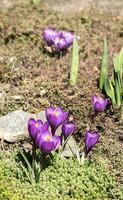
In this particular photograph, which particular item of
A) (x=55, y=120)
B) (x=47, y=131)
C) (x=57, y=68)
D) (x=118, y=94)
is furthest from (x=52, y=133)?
(x=57, y=68)

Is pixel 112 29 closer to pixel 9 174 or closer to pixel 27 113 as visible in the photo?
pixel 27 113

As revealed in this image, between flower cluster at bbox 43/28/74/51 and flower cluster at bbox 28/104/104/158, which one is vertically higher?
flower cluster at bbox 43/28/74/51

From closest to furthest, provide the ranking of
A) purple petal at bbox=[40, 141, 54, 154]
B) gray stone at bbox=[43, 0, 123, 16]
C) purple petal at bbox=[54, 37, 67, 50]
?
purple petal at bbox=[40, 141, 54, 154] → purple petal at bbox=[54, 37, 67, 50] → gray stone at bbox=[43, 0, 123, 16]

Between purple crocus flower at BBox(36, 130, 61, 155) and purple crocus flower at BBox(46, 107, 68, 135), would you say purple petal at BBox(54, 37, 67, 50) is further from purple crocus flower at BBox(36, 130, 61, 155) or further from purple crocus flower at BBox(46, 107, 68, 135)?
purple crocus flower at BBox(36, 130, 61, 155)

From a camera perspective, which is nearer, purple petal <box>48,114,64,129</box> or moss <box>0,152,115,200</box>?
moss <box>0,152,115,200</box>

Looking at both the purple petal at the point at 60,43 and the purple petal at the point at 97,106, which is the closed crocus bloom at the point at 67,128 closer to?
the purple petal at the point at 97,106

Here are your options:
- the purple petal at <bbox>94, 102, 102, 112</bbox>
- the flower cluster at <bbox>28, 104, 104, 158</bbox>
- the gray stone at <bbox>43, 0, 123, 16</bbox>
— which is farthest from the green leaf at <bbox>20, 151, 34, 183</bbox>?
the gray stone at <bbox>43, 0, 123, 16</bbox>

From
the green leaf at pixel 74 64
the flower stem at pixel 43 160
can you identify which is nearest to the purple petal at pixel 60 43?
the green leaf at pixel 74 64
